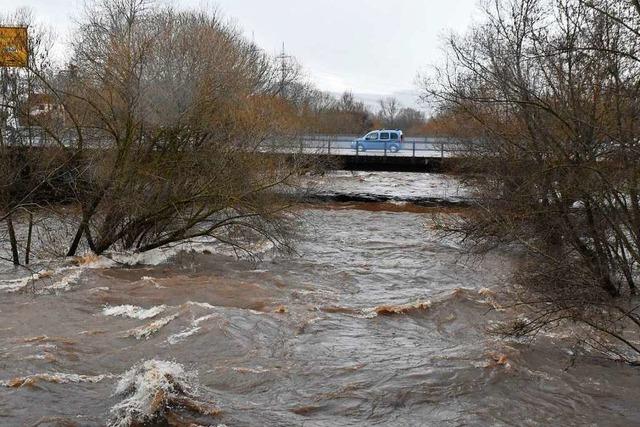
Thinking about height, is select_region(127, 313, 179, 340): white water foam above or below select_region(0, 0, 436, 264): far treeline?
below

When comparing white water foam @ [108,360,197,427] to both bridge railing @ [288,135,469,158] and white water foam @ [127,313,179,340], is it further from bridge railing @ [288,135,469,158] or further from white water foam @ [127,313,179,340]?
bridge railing @ [288,135,469,158]

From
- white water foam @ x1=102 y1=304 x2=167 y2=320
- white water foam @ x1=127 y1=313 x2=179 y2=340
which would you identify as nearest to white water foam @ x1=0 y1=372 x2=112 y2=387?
Result: white water foam @ x1=127 y1=313 x2=179 y2=340

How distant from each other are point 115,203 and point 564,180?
9.64m

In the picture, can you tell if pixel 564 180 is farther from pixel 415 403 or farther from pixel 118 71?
pixel 118 71

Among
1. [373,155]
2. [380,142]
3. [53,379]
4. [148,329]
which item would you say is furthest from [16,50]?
[380,142]

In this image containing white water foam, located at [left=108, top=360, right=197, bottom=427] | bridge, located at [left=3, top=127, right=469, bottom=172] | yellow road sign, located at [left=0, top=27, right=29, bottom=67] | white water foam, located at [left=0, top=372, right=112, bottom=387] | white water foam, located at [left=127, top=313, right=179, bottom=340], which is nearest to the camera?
white water foam, located at [left=108, top=360, right=197, bottom=427]

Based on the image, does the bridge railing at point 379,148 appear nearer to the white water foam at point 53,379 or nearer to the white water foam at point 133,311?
the white water foam at point 133,311

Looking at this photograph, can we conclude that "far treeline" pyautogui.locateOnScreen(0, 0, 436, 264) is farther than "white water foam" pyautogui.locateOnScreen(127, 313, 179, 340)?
Yes

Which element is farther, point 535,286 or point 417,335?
point 535,286

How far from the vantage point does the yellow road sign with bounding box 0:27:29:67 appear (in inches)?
590

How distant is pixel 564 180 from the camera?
41.3ft

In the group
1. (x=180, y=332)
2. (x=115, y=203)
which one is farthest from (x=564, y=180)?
(x=115, y=203)

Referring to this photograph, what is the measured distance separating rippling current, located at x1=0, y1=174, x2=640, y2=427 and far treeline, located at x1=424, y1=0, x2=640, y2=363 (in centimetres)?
83

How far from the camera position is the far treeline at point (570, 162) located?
389 inches
